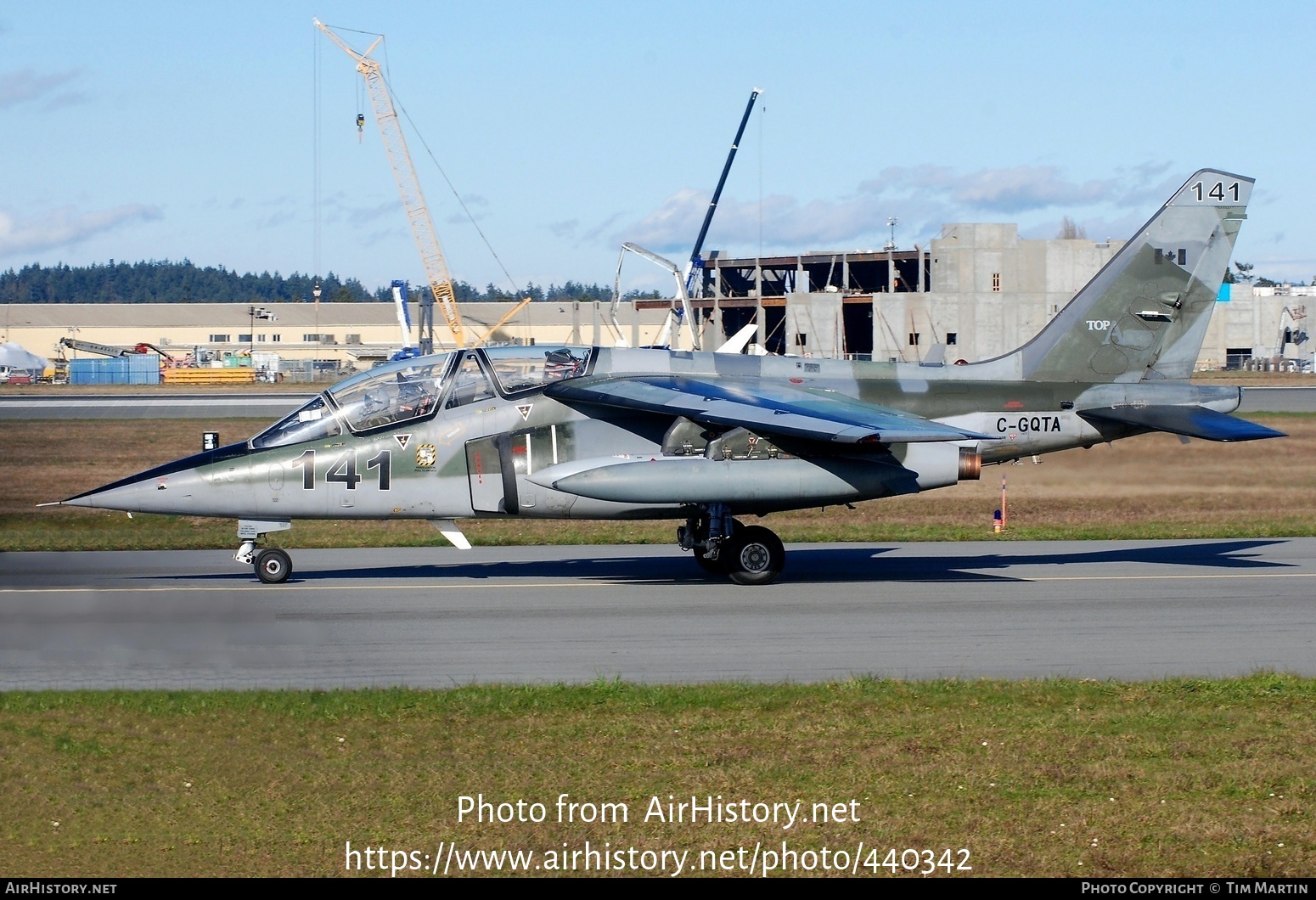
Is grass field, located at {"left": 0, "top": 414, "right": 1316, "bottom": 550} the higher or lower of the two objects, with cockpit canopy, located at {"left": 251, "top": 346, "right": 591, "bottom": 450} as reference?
lower

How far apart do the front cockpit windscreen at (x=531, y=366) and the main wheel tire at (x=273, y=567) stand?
11.3 feet

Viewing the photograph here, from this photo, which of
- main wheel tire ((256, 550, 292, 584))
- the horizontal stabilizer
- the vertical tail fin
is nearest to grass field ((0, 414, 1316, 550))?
the horizontal stabilizer

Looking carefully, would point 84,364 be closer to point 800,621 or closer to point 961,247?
point 961,247

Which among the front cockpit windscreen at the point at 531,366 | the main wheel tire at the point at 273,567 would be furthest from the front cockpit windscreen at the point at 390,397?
the main wheel tire at the point at 273,567

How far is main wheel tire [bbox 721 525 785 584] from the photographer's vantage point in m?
16.0

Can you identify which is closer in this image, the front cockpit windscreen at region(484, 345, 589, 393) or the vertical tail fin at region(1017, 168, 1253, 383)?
the front cockpit windscreen at region(484, 345, 589, 393)

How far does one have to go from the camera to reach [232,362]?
97750mm

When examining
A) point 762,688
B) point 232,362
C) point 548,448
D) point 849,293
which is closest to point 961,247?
point 849,293

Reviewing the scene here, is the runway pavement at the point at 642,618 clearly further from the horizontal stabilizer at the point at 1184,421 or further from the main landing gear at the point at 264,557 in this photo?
the horizontal stabilizer at the point at 1184,421

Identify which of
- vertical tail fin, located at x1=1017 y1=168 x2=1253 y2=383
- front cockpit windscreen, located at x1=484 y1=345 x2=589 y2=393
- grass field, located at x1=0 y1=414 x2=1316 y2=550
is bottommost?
grass field, located at x1=0 y1=414 x2=1316 y2=550

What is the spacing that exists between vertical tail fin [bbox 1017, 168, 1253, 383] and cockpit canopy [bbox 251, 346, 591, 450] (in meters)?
6.89

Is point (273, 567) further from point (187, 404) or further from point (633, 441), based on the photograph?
point (187, 404)

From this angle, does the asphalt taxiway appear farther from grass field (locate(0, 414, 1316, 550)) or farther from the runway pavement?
the runway pavement

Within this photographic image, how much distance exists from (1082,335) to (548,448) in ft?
24.6
